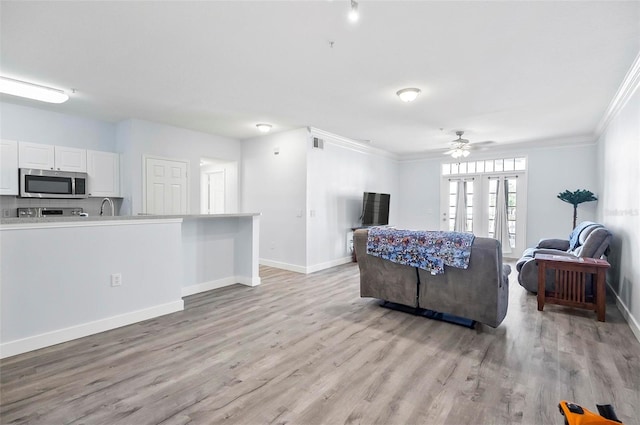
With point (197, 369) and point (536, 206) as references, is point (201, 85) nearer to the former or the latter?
point (197, 369)

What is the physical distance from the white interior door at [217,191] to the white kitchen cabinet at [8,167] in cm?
342

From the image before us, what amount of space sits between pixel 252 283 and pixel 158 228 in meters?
1.71

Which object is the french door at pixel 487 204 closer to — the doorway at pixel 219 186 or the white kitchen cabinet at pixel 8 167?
the doorway at pixel 219 186

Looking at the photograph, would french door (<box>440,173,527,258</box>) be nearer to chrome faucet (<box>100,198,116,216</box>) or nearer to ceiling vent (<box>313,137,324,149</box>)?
ceiling vent (<box>313,137,324,149</box>)

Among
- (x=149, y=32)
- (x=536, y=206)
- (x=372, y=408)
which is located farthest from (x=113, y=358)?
(x=536, y=206)

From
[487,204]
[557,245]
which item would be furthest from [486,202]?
[557,245]

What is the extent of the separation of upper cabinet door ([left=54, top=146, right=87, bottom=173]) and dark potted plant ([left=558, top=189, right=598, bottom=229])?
28.4 ft

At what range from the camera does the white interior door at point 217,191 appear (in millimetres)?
7133

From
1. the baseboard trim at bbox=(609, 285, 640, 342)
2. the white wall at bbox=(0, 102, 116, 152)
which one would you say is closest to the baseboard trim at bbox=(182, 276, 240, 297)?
the white wall at bbox=(0, 102, 116, 152)

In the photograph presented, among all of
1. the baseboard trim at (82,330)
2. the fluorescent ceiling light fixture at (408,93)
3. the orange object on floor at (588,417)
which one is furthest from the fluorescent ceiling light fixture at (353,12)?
the baseboard trim at (82,330)

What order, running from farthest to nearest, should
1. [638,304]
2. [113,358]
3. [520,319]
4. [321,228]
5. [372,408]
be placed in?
[321,228]
[520,319]
[638,304]
[113,358]
[372,408]

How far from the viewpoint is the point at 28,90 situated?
11.7 ft

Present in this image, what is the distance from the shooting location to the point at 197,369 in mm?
2434

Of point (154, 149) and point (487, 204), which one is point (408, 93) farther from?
point (487, 204)
